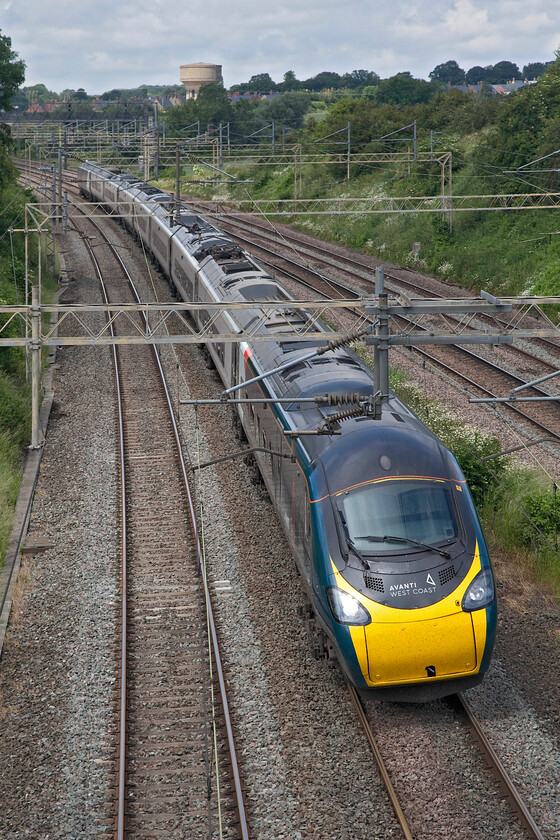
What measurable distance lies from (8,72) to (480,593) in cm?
3322

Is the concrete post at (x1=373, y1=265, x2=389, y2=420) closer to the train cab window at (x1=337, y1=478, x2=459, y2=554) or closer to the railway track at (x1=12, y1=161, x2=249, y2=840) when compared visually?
the train cab window at (x1=337, y1=478, x2=459, y2=554)

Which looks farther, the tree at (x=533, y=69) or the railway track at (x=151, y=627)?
the tree at (x=533, y=69)

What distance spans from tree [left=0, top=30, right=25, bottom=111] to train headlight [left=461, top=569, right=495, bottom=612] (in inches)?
1286

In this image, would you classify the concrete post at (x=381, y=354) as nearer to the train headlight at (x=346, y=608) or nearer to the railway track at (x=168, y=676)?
the train headlight at (x=346, y=608)

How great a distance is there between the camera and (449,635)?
9891mm

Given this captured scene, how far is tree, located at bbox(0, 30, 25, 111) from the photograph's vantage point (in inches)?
1382

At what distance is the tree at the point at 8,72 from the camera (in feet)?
115

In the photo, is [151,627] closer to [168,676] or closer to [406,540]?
[168,676]

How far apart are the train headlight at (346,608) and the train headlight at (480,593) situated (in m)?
1.22

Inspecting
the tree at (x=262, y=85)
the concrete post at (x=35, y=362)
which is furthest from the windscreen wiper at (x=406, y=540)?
the tree at (x=262, y=85)

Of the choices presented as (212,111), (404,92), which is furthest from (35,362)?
(404,92)

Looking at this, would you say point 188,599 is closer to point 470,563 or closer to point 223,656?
point 223,656

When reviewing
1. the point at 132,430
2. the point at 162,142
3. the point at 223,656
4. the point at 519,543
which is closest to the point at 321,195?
the point at 162,142

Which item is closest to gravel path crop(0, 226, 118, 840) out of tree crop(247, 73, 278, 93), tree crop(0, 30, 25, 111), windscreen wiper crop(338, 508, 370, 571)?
windscreen wiper crop(338, 508, 370, 571)
